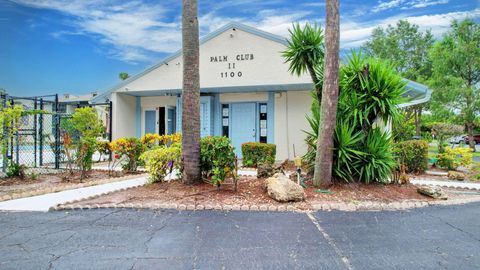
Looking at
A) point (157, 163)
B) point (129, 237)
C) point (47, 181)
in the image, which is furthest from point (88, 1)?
point (129, 237)

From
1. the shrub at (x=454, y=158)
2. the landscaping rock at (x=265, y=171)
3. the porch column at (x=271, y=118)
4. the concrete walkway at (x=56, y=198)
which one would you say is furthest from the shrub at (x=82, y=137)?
the shrub at (x=454, y=158)

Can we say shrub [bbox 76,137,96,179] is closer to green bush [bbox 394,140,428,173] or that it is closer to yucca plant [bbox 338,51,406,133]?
yucca plant [bbox 338,51,406,133]

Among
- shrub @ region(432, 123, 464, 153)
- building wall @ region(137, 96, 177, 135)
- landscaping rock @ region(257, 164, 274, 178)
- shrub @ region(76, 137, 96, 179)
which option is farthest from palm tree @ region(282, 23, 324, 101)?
building wall @ region(137, 96, 177, 135)

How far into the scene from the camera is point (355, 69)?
23.3ft

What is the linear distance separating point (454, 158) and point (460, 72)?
52.1ft

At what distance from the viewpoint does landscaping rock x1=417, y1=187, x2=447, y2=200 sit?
21.0 feet

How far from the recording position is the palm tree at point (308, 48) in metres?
7.35

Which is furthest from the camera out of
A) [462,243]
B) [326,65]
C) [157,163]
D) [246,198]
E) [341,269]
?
[157,163]

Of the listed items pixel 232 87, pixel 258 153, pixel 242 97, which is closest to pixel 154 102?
pixel 242 97

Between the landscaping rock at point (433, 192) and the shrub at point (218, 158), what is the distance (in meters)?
4.00

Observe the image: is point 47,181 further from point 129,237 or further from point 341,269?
point 341,269

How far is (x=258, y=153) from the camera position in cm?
1116

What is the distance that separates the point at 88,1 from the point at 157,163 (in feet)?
41.3

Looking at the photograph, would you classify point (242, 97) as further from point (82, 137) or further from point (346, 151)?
point (346, 151)
